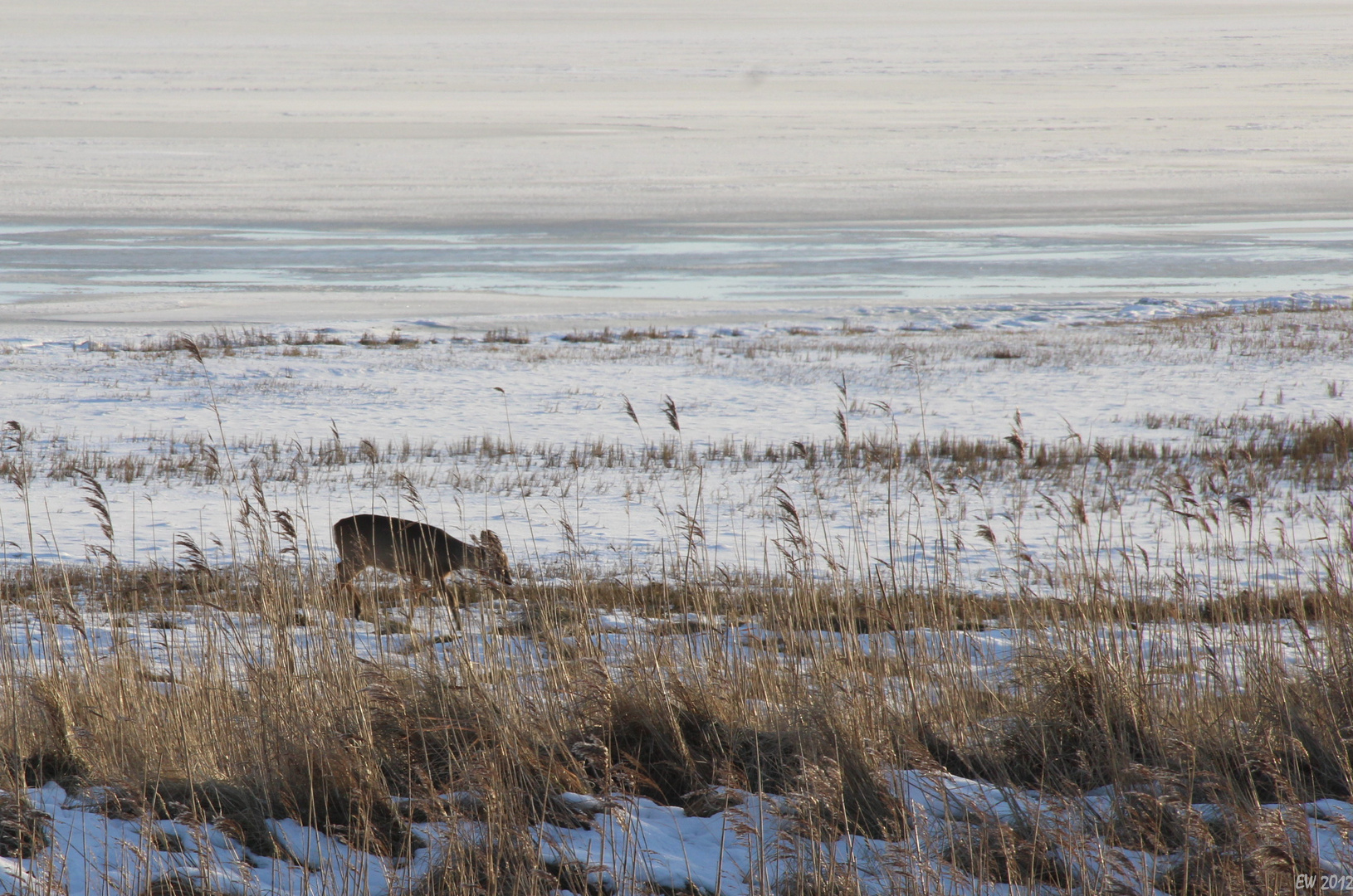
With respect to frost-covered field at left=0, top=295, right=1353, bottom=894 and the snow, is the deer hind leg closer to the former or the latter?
frost-covered field at left=0, top=295, right=1353, bottom=894

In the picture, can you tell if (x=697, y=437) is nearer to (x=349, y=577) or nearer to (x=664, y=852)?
(x=349, y=577)

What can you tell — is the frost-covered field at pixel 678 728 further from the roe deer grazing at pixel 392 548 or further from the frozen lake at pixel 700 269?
the frozen lake at pixel 700 269

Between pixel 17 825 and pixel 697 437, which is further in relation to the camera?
pixel 697 437

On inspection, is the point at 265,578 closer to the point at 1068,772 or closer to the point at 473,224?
the point at 1068,772

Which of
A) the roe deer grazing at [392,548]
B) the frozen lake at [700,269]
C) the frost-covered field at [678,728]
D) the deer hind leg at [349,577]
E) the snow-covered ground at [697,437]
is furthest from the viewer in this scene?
the frozen lake at [700,269]

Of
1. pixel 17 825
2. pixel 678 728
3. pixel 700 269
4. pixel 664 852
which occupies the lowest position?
pixel 664 852

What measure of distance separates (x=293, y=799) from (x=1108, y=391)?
54.2 ft

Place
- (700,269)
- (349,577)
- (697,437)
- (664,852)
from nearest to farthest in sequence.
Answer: (664,852), (349,577), (697,437), (700,269)

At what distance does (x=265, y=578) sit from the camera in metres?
4.67

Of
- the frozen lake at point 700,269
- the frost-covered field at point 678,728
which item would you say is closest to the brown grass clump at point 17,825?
the frost-covered field at point 678,728

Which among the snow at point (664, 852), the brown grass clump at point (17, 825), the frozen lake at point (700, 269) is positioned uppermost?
the frozen lake at point (700, 269)

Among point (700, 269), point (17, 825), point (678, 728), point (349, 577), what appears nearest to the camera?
point (17, 825)

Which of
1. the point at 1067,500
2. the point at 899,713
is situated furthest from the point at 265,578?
the point at 1067,500

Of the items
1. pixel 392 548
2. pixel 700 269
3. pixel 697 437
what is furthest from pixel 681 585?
pixel 700 269
